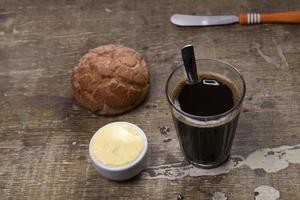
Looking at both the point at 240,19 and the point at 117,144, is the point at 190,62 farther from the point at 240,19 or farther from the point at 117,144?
the point at 240,19

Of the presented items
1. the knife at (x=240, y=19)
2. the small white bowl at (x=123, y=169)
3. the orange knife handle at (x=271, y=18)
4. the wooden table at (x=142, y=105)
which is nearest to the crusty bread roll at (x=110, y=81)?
the wooden table at (x=142, y=105)

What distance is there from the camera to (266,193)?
1021 mm

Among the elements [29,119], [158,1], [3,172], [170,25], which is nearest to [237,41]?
[170,25]

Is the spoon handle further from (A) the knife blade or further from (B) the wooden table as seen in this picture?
(A) the knife blade

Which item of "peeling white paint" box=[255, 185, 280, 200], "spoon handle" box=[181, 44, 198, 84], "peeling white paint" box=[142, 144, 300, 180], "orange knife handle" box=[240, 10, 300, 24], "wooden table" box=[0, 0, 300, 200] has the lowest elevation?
"peeling white paint" box=[255, 185, 280, 200]

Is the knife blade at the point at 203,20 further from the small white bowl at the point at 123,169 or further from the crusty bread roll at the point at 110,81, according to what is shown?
the small white bowl at the point at 123,169

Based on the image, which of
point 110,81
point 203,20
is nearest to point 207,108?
point 110,81

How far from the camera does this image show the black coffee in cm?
99

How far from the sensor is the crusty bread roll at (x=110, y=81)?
117 centimetres

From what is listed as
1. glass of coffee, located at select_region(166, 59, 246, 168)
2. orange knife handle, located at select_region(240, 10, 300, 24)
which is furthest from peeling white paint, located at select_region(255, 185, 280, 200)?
orange knife handle, located at select_region(240, 10, 300, 24)

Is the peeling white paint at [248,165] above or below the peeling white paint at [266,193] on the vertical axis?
above

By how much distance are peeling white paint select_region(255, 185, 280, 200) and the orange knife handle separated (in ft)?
1.78

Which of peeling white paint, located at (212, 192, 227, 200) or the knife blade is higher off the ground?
the knife blade

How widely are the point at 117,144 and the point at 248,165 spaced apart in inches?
11.6
